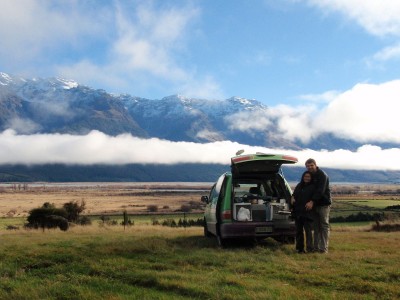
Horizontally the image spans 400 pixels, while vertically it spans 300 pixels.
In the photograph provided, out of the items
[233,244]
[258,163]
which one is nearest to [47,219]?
[233,244]

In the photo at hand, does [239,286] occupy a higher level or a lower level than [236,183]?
lower

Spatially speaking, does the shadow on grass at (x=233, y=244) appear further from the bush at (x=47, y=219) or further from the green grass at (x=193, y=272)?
the bush at (x=47, y=219)

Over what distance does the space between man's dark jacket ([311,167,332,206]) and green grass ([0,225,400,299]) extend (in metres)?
1.41

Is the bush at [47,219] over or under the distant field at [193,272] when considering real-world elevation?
under

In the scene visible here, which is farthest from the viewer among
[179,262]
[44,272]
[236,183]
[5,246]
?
[236,183]

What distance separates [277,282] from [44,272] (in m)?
5.18

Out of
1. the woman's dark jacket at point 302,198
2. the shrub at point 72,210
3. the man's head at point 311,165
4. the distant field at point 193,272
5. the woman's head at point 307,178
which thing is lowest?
the shrub at point 72,210

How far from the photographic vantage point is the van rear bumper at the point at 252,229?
1269 centimetres

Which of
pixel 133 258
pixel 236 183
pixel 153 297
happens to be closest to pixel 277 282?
pixel 153 297

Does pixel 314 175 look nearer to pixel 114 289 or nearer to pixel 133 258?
pixel 133 258

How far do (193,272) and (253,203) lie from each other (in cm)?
504

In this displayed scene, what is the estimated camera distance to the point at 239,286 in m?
8.02

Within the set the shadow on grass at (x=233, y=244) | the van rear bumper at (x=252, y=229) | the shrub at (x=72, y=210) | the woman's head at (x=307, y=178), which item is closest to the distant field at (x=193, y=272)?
the shadow on grass at (x=233, y=244)

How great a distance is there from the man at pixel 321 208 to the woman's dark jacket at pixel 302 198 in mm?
138
